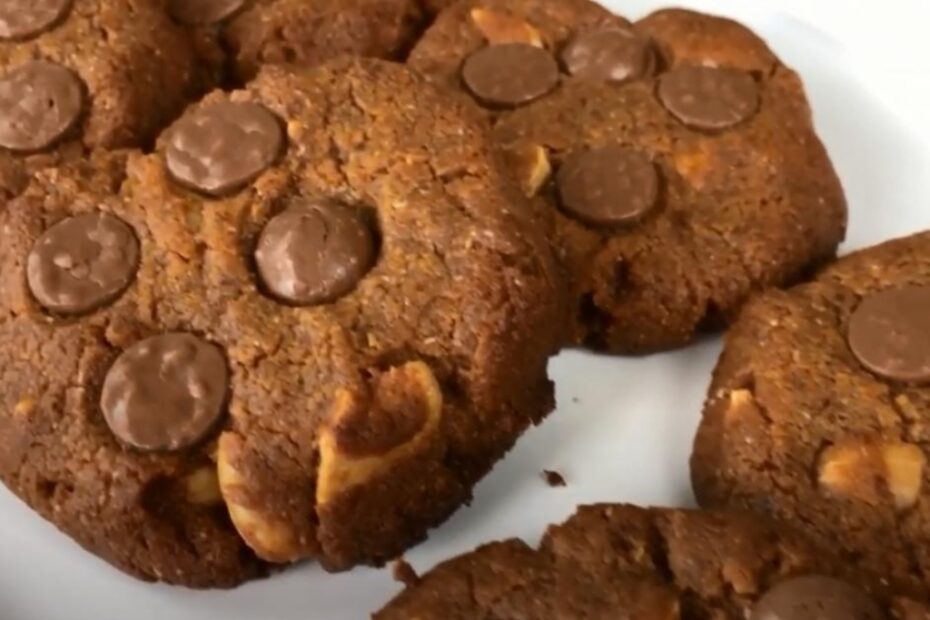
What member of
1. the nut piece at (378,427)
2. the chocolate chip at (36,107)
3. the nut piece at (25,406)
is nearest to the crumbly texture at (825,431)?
the nut piece at (378,427)

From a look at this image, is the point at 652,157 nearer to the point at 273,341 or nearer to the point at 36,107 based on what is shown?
the point at 273,341

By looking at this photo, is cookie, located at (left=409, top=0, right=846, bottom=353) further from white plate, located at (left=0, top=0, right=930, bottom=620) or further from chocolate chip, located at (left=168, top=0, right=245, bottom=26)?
chocolate chip, located at (left=168, top=0, right=245, bottom=26)

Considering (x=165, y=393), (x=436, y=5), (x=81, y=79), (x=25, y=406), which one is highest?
(x=436, y=5)

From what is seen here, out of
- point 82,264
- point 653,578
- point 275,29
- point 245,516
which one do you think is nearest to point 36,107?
point 82,264

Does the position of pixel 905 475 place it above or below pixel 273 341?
above

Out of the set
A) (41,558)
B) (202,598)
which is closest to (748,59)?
(202,598)

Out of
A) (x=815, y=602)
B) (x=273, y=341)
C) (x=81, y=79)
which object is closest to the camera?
(x=815, y=602)

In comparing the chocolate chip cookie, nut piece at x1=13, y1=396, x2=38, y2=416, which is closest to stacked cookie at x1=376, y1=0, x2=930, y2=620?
the chocolate chip cookie
